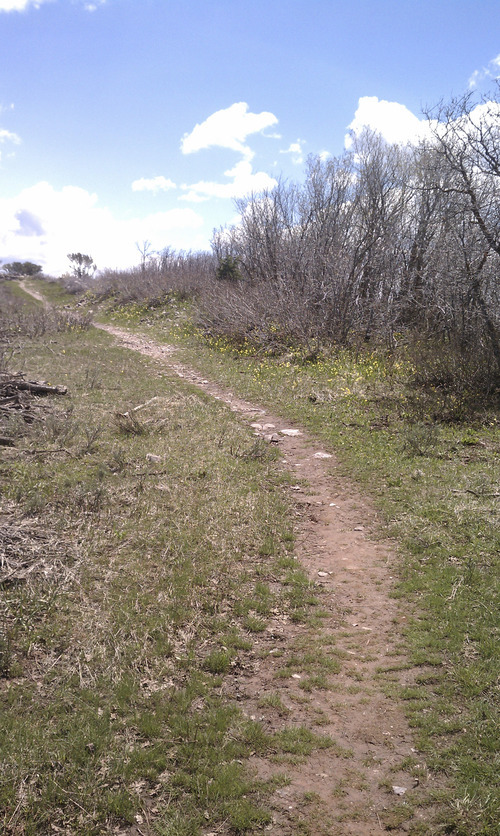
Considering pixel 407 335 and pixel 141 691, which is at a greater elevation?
pixel 407 335

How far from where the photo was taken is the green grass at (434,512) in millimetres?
3055

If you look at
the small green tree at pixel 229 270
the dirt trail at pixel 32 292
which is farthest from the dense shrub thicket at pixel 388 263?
the dirt trail at pixel 32 292

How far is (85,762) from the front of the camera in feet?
9.58

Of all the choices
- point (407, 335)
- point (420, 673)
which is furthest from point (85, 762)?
point (407, 335)

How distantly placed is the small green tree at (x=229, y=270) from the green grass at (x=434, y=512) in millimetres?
11602

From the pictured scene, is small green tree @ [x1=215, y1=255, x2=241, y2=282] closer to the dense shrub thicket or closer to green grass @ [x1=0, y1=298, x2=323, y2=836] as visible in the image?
the dense shrub thicket

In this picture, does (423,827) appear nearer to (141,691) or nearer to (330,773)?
(330,773)

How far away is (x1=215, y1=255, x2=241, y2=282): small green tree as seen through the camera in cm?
2459

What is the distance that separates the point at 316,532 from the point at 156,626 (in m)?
2.36

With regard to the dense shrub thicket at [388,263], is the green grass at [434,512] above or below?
below

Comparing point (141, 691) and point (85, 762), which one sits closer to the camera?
point (85, 762)

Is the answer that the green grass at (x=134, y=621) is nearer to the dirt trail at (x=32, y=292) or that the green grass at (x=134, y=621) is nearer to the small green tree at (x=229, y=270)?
the small green tree at (x=229, y=270)

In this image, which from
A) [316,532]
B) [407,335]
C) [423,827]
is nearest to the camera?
[423,827]

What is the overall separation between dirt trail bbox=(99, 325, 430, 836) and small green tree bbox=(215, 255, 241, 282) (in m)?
19.7
